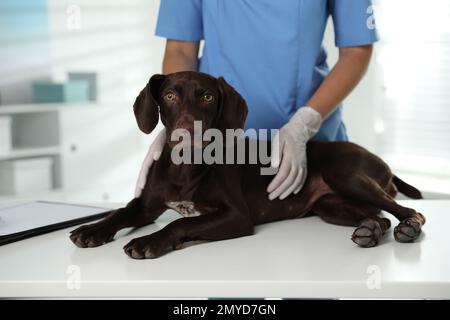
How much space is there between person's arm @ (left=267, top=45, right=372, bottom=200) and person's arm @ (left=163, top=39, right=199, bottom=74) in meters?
0.42

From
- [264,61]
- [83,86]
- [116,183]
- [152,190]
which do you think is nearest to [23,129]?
[83,86]

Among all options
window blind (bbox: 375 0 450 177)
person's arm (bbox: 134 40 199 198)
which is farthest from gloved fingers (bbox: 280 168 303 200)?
window blind (bbox: 375 0 450 177)

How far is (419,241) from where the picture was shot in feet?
4.05

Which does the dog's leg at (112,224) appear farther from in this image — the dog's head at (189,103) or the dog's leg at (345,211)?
the dog's leg at (345,211)

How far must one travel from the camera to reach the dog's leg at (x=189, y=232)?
1141mm

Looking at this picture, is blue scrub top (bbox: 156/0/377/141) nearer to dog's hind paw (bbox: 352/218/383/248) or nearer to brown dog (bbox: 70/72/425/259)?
brown dog (bbox: 70/72/425/259)

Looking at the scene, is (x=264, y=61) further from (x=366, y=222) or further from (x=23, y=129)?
(x=23, y=129)

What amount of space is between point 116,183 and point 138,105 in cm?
331

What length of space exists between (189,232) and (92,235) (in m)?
0.18

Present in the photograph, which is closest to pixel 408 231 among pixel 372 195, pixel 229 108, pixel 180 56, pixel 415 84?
pixel 372 195

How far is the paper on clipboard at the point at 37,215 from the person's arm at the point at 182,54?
1.86ft

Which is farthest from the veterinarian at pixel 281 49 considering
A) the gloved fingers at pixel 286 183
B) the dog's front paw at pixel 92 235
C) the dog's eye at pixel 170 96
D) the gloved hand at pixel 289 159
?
the dog's front paw at pixel 92 235

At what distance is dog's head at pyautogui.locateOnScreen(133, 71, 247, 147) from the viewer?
1.31m

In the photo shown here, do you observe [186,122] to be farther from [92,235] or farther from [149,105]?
[92,235]
